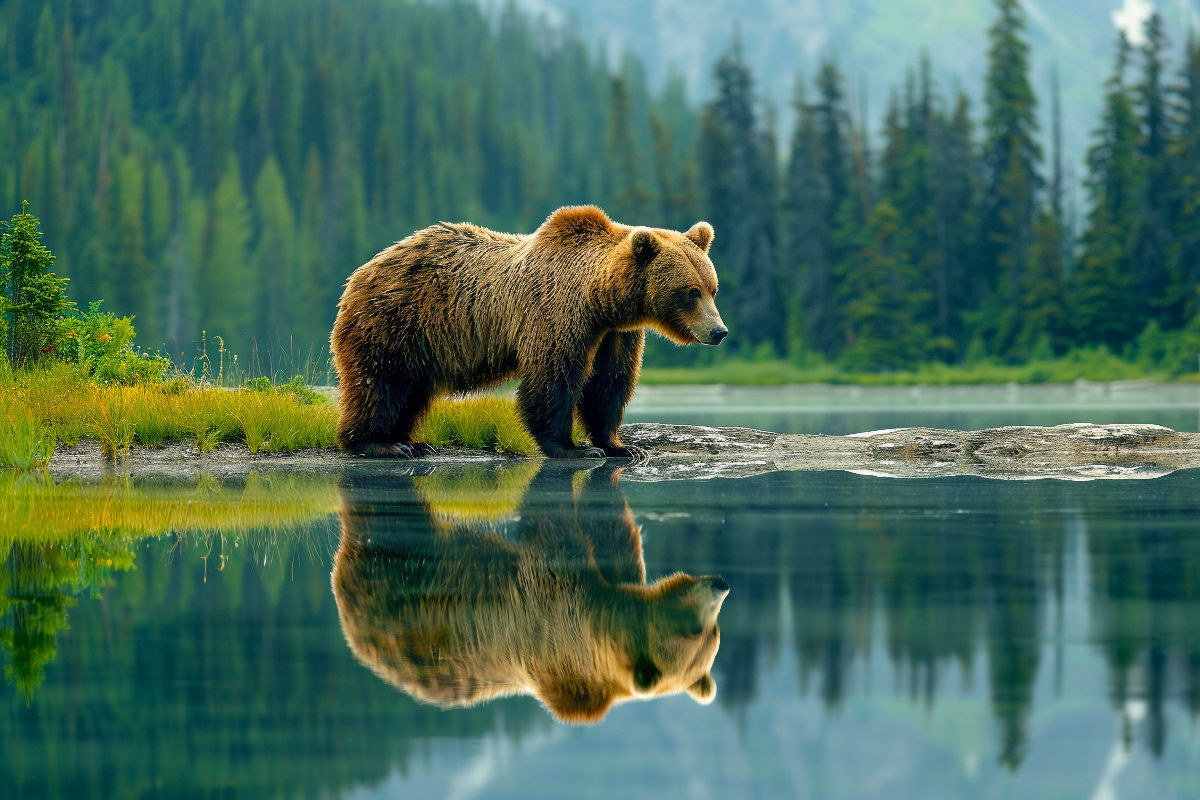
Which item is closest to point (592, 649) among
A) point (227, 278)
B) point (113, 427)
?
point (113, 427)

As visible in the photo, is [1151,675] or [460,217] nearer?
[1151,675]

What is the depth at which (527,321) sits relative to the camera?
1009cm

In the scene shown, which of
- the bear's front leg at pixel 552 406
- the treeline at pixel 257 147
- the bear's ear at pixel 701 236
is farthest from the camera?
the treeline at pixel 257 147

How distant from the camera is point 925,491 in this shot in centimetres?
859

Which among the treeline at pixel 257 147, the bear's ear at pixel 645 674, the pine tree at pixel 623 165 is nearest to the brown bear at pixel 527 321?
the bear's ear at pixel 645 674

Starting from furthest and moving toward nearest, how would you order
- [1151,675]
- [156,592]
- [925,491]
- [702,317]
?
[702,317], [925,491], [156,592], [1151,675]

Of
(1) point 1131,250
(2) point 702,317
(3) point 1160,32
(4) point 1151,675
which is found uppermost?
(3) point 1160,32

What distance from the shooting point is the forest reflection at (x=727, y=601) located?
11.6ft

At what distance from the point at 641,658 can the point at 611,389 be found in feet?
21.4

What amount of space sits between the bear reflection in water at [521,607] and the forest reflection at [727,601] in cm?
6

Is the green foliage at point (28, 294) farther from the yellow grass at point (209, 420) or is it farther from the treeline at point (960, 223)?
the treeline at point (960, 223)

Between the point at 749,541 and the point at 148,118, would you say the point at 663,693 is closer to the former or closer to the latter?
the point at 749,541

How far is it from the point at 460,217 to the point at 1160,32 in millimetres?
43294

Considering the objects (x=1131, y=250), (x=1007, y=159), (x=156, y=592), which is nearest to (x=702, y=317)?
(x=156, y=592)
